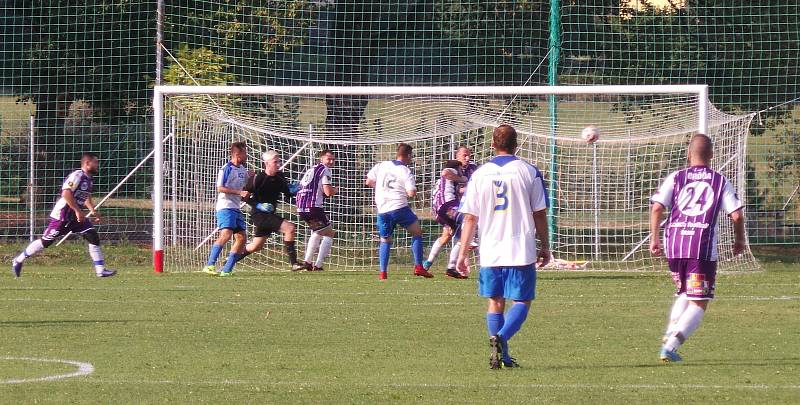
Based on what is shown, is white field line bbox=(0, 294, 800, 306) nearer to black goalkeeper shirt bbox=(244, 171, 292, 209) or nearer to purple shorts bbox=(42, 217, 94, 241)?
purple shorts bbox=(42, 217, 94, 241)

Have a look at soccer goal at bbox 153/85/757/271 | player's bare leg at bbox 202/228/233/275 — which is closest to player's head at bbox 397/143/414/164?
soccer goal at bbox 153/85/757/271

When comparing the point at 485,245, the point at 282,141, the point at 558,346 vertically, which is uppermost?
the point at 282,141

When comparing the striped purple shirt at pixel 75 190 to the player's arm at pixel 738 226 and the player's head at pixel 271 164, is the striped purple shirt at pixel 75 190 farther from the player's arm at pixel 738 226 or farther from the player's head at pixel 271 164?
the player's arm at pixel 738 226

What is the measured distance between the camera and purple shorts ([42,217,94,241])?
1820cm

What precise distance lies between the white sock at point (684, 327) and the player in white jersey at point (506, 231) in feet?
3.61

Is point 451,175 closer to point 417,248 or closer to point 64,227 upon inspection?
point 417,248

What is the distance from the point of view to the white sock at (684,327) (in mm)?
9656

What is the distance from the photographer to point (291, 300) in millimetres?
15023

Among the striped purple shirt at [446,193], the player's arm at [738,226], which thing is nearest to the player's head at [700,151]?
the player's arm at [738,226]

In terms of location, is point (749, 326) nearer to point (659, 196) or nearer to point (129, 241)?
point (659, 196)

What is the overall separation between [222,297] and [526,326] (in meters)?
4.42

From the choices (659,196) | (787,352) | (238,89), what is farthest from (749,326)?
(238,89)

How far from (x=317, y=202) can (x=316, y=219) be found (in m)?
0.27

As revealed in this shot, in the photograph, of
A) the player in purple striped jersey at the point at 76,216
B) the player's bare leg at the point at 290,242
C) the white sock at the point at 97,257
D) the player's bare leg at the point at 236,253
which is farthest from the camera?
the player's bare leg at the point at 290,242
